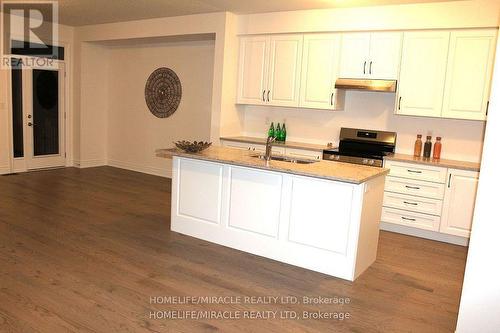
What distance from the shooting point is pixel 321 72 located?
17.5 ft

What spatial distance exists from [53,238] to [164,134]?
3643 mm

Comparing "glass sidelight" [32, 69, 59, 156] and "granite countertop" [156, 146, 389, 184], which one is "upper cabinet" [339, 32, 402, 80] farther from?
"glass sidelight" [32, 69, 59, 156]

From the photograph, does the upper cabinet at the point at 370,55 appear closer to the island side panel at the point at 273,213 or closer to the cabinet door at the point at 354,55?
the cabinet door at the point at 354,55

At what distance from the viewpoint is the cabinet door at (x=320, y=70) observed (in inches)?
207

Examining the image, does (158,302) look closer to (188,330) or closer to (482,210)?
(188,330)

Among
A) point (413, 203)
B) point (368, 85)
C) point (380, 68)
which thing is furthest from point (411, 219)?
point (380, 68)

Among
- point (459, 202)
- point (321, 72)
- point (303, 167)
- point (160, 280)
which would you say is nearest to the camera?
point (160, 280)

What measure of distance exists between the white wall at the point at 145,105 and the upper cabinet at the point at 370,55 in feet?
7.86

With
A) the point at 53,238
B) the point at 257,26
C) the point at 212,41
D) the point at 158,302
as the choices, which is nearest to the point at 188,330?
the point at 158,302

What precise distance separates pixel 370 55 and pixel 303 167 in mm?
2178

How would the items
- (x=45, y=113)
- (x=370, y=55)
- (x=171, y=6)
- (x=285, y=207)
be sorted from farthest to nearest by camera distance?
(x=45, y=113) < (x=171, y=6) < (x=370, y=55) < (x=285, y=207)

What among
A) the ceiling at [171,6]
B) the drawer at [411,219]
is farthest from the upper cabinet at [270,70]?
the drawer at [411,219]

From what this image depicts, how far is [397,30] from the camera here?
480cm

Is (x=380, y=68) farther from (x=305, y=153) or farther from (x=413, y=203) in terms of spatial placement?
(x=413, y=203)
